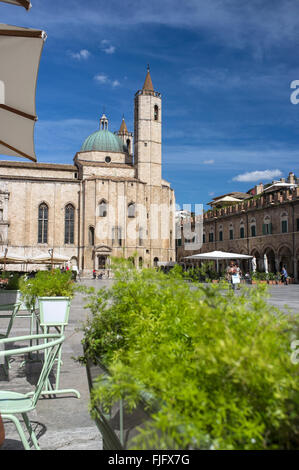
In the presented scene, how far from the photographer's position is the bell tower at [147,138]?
51250 mm

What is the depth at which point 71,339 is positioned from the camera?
700cm

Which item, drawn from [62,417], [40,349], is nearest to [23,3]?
[40,349]

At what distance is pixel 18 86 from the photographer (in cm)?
429

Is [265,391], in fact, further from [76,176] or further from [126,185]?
[76,176]

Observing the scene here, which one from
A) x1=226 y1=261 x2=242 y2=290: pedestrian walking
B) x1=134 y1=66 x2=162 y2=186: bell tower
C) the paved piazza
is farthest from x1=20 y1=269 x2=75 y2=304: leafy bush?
x1=134 y1=66 x2=162 y2=186: bell tower

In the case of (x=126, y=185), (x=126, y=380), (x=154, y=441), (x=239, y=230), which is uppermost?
(x=126, y=185)

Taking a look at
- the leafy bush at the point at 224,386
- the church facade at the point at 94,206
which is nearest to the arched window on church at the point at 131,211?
the church facade at the point at 94,206

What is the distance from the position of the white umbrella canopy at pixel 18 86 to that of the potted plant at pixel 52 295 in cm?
155

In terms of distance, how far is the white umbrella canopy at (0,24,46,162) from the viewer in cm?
399

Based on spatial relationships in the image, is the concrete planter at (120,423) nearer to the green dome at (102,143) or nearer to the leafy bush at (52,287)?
the leafy bush at (52,287)

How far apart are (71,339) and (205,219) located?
134 ft

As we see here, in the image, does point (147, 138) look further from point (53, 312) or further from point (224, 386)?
point (224, 386)
